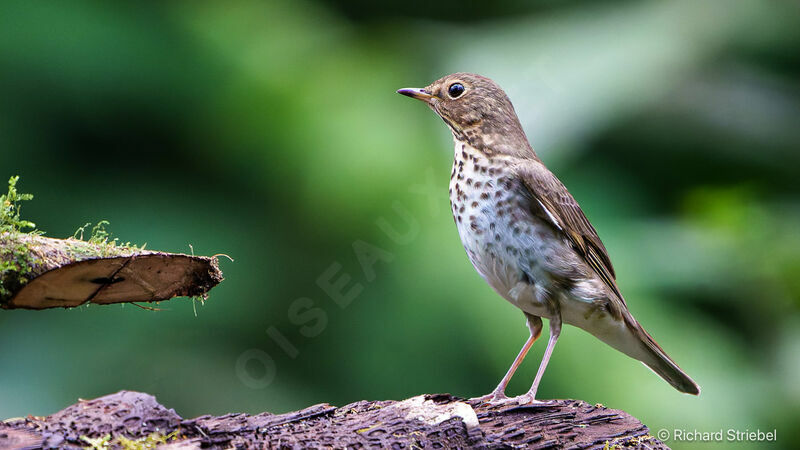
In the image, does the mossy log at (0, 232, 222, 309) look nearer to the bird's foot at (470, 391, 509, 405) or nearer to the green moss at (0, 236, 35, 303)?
the green moss at (0, 236, 35, 303)

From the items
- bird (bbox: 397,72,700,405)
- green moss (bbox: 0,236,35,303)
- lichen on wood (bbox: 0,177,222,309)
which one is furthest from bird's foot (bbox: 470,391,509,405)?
green moss (bbox: 0,236,35,303)

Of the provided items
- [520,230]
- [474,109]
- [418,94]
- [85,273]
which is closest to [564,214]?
[520,230]

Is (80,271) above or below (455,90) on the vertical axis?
below

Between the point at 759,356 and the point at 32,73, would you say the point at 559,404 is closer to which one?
the point at 759,356

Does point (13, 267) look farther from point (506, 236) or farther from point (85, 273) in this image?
point (506, 236)

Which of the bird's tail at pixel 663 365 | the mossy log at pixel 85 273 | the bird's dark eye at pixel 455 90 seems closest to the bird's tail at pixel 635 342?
the bird's tail at pixel 663 365

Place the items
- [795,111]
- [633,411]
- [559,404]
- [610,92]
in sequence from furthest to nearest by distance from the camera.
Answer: [795,111] < [610,92] < [633,411] < [559,404]

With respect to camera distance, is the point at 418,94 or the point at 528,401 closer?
the point at 528,401

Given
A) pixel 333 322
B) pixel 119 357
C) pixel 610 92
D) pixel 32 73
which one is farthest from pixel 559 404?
pixel 32 73

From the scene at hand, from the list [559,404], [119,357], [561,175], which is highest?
[561,175]
